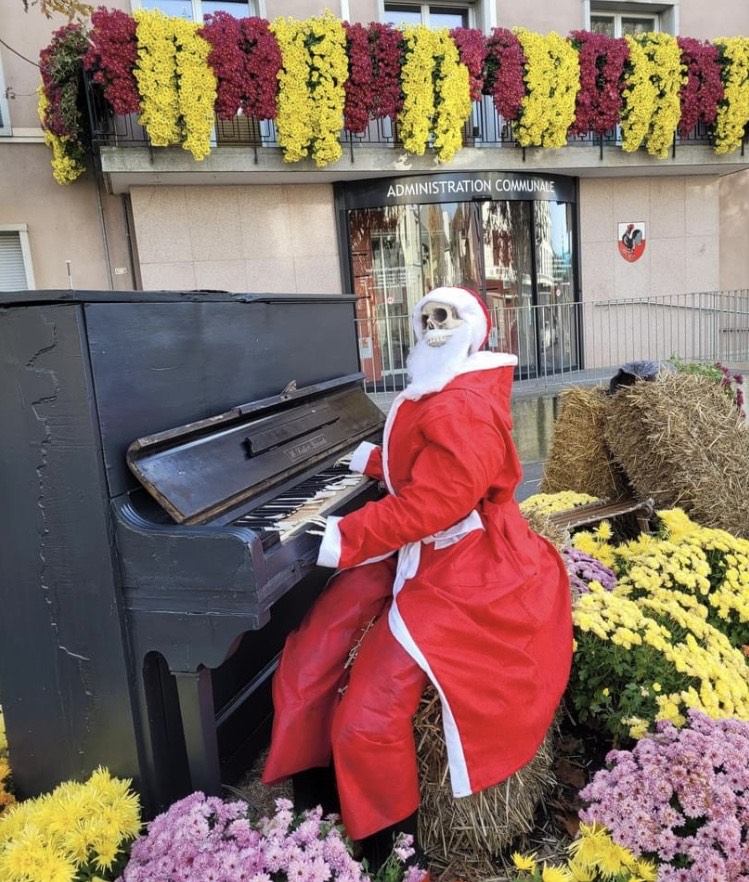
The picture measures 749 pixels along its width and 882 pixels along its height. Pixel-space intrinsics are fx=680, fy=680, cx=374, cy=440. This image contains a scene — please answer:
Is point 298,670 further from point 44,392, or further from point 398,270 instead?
point 398,270

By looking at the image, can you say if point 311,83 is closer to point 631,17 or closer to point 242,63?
point 242,63

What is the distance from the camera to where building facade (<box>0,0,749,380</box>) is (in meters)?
8.94

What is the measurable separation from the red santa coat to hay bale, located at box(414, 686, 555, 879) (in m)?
0.18

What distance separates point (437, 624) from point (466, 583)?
0.50ft

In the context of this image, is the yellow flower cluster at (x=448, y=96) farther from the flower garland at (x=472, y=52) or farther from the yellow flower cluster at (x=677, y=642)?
the yellow flower cluster at (x=677, y=642)

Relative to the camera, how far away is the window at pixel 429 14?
10273 mm

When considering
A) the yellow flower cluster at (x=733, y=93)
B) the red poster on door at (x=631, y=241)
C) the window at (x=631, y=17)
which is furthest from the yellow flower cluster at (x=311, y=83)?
the yellow flower cluster at (x=733, y=93)

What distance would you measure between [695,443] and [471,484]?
8.02 ft

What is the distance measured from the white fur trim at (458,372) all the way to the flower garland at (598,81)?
904cm

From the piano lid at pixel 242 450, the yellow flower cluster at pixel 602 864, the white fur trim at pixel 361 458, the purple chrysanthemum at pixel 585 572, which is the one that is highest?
the piano lid at pixel 242 450

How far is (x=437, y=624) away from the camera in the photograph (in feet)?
5.98

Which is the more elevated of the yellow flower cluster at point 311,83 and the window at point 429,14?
the window at point 429,14

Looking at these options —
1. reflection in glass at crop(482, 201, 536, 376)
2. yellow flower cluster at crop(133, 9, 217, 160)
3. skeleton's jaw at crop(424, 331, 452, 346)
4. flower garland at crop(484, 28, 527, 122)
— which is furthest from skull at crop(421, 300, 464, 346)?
flower garland at crop(484, 28, 527, 122)

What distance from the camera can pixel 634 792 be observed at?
1.79 m
